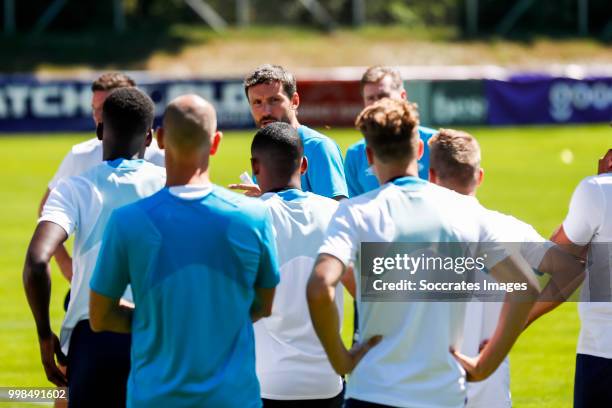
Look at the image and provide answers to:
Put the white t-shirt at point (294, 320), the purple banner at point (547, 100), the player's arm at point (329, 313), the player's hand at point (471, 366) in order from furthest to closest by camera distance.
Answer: the purple banner at point (547, 100), the white t-shirt at point (294, 320), the player's hand at point (471, 366), the player's arm at point (329, 313)

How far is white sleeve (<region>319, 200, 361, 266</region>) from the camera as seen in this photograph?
459 cm

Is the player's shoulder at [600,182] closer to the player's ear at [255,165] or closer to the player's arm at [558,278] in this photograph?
the player's arm at [558,278]

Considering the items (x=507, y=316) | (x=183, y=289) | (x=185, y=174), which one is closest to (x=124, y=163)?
(x=185, y=174)

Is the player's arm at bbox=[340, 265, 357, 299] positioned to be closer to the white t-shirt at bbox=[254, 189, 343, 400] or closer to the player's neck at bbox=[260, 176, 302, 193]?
the white t-shirt at bbox=[254, 189, 343, 400]

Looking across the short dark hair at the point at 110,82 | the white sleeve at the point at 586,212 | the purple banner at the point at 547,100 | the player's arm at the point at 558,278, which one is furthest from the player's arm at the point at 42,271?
the purple banner at the point at 547,100

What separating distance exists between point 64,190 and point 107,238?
3.46ft

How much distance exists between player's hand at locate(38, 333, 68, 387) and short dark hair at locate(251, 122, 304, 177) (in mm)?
1401

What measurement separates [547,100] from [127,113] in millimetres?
29892

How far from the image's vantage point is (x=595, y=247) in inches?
221

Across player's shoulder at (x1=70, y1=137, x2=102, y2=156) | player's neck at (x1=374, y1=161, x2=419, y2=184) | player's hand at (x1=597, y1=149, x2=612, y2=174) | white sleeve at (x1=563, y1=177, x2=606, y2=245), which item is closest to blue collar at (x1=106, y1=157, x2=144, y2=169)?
player's neck at (x1=374, y1=161, x2=419, y2=184)

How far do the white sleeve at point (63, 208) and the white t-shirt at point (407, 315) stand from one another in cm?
153

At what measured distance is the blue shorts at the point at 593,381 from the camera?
5684 mm

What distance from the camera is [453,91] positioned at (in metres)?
33.5

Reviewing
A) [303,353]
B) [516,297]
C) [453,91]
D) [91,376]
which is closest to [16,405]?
[91,376]
